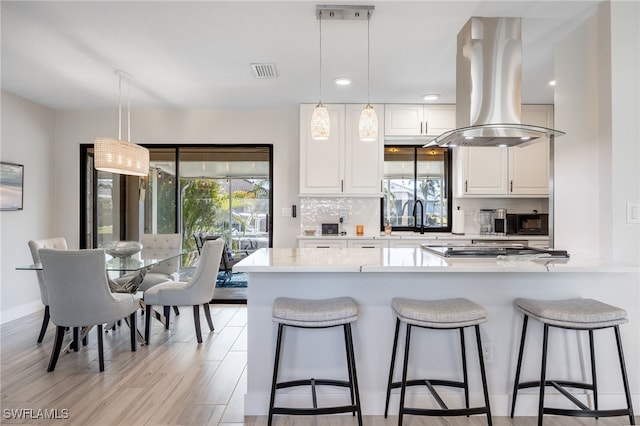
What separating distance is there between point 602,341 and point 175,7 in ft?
11.3

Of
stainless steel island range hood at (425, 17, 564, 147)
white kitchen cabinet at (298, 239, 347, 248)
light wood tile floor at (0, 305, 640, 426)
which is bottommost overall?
light wood tile floor at (0, 305, 640, 426)

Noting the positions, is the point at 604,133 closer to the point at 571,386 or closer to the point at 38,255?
the point at 571,386

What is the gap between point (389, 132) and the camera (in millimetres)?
4590

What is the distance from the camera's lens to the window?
509 cm

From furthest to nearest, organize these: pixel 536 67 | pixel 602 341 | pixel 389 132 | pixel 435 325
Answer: pixel 389 132, pixel 536 67, pixel 602 341, pixel 435 325

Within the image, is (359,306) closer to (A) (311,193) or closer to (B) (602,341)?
(B) (602,341)

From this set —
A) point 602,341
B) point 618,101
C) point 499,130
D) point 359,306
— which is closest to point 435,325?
point 359,306

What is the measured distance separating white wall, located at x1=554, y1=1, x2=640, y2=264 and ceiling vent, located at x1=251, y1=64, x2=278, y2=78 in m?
2.44

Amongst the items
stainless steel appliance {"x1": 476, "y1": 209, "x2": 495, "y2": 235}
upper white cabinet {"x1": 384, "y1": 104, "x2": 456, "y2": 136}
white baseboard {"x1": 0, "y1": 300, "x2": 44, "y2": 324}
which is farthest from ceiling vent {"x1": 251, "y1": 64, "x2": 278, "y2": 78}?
white baseboard {"x1": 0, "y1": 300, "x2": 44, "y2": 324}

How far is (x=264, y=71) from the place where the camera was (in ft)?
11.5

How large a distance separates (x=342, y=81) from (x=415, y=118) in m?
1.26

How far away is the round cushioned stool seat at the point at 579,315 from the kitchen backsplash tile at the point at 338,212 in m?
2.86

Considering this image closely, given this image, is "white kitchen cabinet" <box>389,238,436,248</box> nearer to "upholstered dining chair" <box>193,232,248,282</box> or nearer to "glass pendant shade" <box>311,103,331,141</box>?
"upholstered dining chair" <box>193,232,248,282</box>

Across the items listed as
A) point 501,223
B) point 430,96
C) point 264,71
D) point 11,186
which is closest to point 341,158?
point 430,96
